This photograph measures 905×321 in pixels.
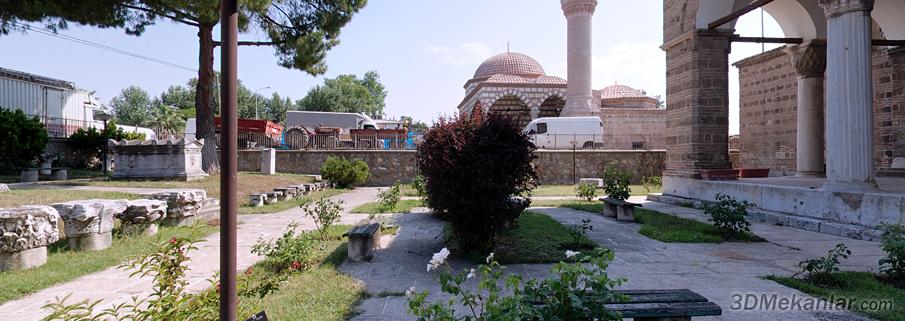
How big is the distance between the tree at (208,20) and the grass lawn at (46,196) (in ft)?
17.0

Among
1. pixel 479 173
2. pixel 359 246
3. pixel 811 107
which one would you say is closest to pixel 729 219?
pixel 479 173

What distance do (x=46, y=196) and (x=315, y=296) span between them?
25.3 feet

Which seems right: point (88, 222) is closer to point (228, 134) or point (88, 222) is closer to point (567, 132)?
point (228, 134)

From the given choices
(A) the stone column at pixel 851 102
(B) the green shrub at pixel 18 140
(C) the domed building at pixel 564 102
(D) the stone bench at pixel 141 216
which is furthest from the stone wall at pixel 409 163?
(D) the stone bench at pixel 141 216

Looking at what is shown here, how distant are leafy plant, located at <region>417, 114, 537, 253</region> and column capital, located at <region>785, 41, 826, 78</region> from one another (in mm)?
10408

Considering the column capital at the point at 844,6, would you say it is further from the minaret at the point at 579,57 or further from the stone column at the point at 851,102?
the minaret at the point at 579,57

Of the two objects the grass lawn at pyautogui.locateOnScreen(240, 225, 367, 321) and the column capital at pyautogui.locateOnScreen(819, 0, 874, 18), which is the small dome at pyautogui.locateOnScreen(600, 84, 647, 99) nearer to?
the column capital at pyautogui.locateOnScreen(819, 0, 874, 18)

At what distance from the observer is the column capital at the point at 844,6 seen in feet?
24.6

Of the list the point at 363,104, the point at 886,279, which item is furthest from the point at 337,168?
the point at 363,104

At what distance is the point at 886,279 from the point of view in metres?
4.38

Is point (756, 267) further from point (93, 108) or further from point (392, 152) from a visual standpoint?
point (93, 108)

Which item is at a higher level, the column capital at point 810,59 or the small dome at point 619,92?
the small dome at point 619,92

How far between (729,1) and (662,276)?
9.01 m

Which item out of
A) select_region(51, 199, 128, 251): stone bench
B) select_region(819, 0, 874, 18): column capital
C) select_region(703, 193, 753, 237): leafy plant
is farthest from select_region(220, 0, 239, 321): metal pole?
select_region(819, 0, 874, 18): column capital
